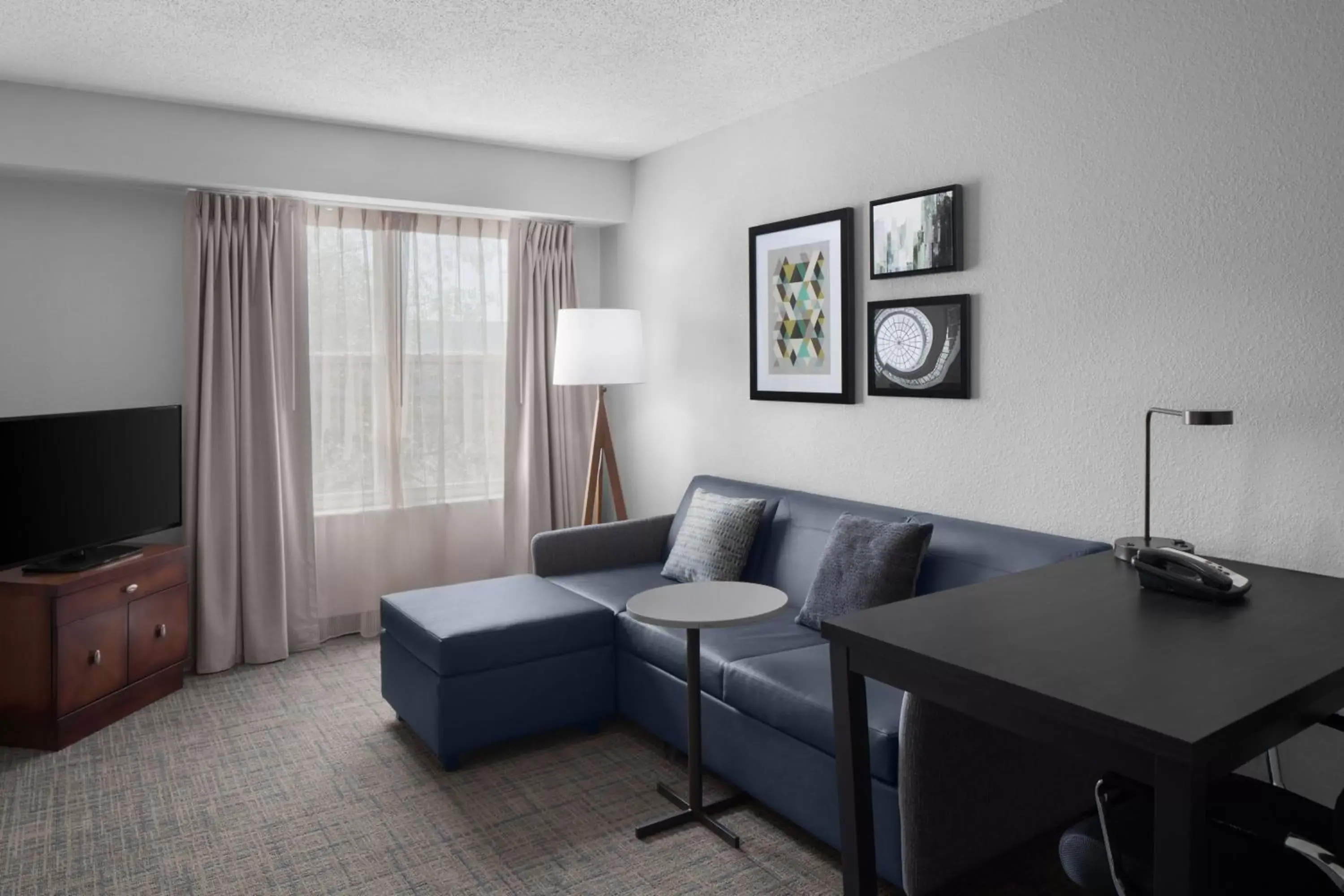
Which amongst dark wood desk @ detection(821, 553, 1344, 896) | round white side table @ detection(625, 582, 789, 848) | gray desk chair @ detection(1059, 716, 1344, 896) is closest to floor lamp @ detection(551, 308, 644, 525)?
round white side table @ detection(625, 582, 789, 848)

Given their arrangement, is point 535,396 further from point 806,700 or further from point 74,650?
point 806,700

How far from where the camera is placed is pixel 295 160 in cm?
413

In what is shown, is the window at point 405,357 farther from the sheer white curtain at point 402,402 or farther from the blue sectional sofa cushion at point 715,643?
the blue sectional sofa cushion at point 715,643

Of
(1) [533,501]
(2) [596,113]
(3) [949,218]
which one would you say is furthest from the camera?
(1) [533,501]

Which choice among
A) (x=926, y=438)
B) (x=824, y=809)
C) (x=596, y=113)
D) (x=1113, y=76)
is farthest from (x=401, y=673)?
(x=1113, y=76)

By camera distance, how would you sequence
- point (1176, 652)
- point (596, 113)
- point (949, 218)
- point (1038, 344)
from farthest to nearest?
point (596, 113), point (949, 218), point (1038, 344), point (1176, 652)

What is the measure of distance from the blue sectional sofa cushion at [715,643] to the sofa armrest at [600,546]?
693mm

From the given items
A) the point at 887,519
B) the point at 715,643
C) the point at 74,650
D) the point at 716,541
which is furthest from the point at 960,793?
the point at 74,650

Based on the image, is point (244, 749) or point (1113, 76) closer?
point (1113, 76)

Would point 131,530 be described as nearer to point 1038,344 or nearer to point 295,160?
point 295,160

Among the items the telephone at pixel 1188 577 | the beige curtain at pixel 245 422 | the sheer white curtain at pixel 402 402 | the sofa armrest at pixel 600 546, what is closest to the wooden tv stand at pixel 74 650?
the beige curtain at pixel 245 422

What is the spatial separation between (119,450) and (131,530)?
0.34 meters

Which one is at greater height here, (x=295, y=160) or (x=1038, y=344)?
(x=295, y=160)

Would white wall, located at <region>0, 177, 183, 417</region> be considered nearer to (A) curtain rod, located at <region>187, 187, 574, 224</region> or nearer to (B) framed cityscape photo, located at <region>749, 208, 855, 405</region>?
(A) curtain rod, located at <region>187, 187, 574, 224</region>
